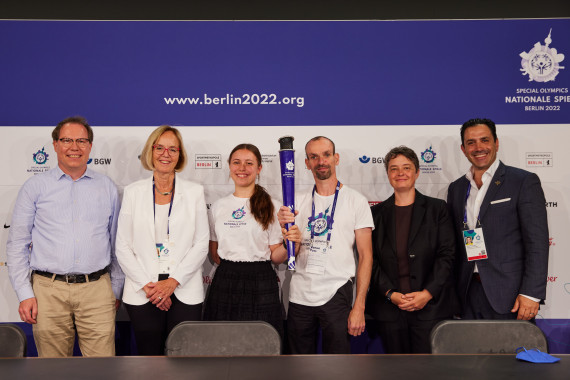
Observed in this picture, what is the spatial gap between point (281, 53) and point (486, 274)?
79.9 inches

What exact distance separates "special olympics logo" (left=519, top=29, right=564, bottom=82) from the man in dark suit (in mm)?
853

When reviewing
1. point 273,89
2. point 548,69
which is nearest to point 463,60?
point 548,69

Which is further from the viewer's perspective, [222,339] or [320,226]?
[320,226]

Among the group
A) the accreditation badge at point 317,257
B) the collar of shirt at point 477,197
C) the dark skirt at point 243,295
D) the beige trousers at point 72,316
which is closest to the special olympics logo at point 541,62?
the collar of shirt at point 477,197

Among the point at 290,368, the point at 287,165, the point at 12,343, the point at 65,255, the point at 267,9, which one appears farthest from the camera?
the point at 267,9

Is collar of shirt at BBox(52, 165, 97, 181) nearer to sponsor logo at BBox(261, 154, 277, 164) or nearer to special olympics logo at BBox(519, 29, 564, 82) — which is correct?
sponsor logo at BBox(261, 154, 277, 164)

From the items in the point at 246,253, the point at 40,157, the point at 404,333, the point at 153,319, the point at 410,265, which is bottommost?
the point at 404,333

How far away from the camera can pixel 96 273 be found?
2.95 meters

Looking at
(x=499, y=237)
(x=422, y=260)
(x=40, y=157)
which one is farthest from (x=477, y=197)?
(x=40, y=157)

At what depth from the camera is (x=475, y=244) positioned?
2.95 m

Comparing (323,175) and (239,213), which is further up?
(323,175)

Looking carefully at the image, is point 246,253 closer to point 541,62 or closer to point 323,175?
point 323,175

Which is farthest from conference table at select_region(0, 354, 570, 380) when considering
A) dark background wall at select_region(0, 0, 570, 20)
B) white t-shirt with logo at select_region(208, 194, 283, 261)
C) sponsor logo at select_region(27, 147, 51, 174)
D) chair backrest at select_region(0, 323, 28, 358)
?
dark background wall at select_region(0, 0, 570, 20)

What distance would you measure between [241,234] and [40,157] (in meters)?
1.64
